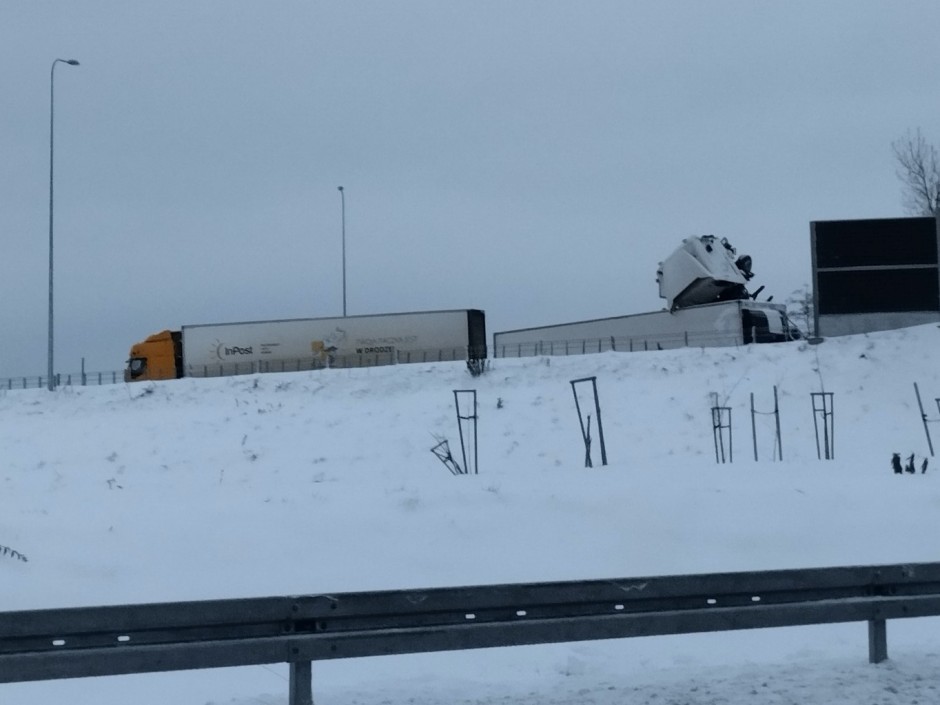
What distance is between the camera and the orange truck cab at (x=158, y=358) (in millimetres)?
52709

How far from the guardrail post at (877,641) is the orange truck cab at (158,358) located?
156ft

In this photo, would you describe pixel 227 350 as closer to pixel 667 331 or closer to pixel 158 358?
pixel 158 358

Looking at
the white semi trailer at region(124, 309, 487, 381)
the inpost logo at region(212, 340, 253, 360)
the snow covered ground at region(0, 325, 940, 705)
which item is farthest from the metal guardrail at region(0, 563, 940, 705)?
the inpost logo at region(212, 340, 253, 360)

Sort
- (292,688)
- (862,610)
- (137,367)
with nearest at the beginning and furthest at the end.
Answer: (292,688), (862,610), (137,367)

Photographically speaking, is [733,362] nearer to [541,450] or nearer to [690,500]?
[541,450]

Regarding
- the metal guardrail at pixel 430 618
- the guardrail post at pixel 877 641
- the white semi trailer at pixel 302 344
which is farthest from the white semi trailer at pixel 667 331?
the metal guardrail at pixel 430 618

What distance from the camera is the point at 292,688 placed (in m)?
6.73

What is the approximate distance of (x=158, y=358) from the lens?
174ft

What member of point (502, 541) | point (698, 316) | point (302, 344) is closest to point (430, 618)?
point (502, 541)

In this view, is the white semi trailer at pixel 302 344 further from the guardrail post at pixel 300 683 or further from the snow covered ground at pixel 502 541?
the guardrail post at pixel 300 683

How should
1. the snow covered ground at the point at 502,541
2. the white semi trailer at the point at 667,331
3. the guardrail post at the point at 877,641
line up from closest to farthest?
1. the snow covered ground at the point at 502,541
2. the guardrail post at the point at 877,641
3. the white semi trailer at the point at 667,331

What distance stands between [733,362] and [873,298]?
558 cm

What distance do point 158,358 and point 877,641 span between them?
48.3 m

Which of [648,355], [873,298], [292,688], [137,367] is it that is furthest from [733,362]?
[292,688]
